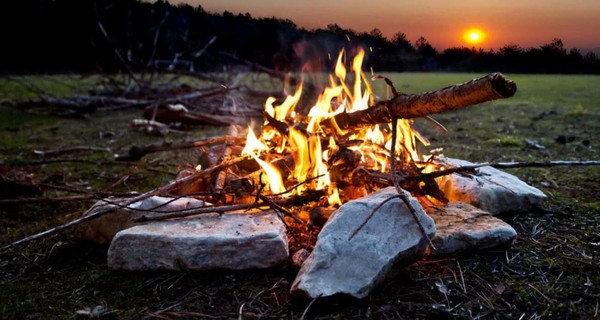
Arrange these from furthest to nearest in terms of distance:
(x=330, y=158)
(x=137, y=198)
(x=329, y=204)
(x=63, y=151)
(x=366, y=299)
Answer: (x=63, y=151) → (x=330, y=158) → (x=329, y=204) → (x=137, y=198) → (x=366, y=299)

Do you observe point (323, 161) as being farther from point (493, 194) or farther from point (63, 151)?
point (63, 151)

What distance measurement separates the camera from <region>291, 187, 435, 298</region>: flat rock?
2660mm

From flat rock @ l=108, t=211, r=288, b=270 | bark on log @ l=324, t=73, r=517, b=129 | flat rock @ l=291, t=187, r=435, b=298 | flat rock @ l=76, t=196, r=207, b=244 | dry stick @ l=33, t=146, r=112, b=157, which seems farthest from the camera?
dry stick @ l=33, t=146, r=112, b=157

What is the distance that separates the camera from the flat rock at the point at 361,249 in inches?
105

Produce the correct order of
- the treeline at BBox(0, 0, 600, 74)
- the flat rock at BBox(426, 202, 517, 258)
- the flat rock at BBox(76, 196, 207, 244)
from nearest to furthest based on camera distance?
the flat rock at BBox(426, 202, 517, 258), the flat rock at BBox(76, 196, 207, 244), the treeline at BBox(0, 0, 600, 74)

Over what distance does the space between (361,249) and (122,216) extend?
5.91ft

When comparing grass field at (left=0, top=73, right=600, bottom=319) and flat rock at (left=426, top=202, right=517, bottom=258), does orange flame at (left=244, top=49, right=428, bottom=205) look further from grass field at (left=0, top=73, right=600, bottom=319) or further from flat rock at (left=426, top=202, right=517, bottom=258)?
grass field at (left=0, top=73, right=600, bottom=319)

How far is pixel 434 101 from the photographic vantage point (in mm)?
3281

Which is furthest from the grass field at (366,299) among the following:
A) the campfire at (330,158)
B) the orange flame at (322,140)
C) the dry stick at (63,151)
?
the dry stick at (63,151)

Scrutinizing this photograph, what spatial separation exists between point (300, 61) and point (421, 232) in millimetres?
10525

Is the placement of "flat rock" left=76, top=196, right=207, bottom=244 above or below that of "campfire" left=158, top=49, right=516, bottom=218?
below

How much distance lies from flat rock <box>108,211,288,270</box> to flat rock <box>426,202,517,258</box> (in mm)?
985

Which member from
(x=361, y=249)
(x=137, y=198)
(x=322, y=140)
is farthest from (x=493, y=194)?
(x=137, y=198)

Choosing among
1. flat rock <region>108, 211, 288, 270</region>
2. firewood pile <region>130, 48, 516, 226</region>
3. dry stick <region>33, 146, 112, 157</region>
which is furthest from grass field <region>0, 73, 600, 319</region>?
dry stick <region>33, 146, 112, 157</region>
